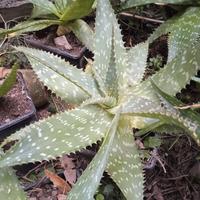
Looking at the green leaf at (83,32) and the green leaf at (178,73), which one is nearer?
the green leaf at (178,73)

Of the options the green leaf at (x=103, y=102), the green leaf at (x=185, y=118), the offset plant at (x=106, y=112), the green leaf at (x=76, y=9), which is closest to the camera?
the green leaf at (x=185, y=118)

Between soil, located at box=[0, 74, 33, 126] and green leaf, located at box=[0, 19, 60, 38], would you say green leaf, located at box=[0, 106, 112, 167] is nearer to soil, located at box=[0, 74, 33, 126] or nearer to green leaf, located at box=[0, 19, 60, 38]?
soil, located at box=[0, 74, 33, 126]

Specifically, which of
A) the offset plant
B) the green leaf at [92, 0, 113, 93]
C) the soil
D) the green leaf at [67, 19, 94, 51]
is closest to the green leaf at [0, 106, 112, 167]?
the offset plant

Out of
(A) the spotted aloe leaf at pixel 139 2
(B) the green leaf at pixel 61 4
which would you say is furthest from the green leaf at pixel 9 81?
(A) the spotted aloe leaf at pixel 139 2

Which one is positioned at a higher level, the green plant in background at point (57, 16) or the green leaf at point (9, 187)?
the green plant in background at point (57, 16)

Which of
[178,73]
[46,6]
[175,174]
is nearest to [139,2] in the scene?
[46,6]

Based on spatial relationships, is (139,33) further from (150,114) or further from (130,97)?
(150,114)

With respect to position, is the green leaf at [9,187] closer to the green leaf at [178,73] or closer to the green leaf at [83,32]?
the green leaf at [178,73]
